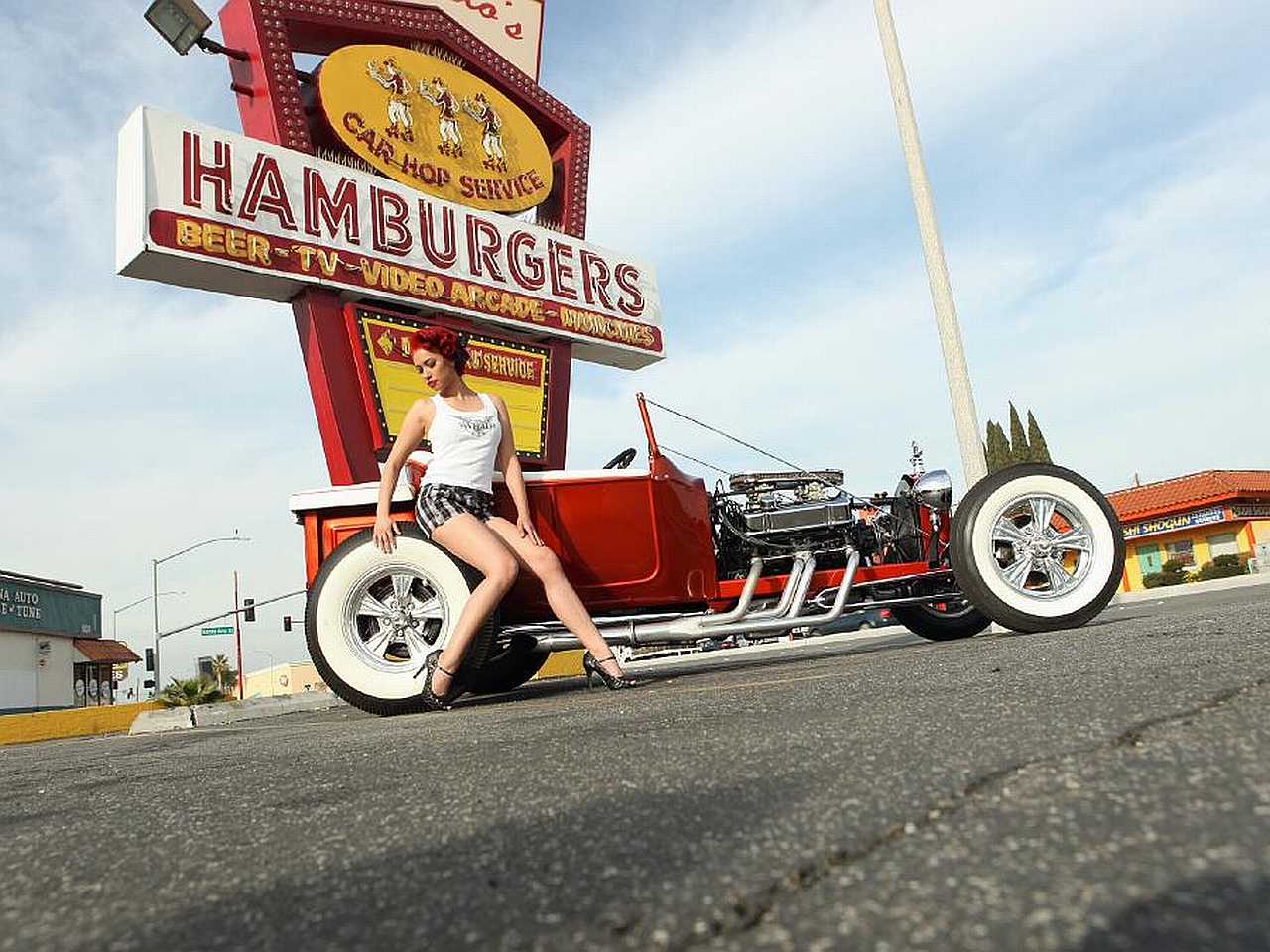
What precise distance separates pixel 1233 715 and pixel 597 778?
1.09 m

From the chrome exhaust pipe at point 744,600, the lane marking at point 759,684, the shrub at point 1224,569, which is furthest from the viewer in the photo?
the shrub at point 1224,569

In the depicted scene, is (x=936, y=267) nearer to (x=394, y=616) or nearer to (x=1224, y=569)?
(x=394, y=616)

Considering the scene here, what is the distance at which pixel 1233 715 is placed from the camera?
1604 millimetres

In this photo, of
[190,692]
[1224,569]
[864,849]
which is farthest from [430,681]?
[1224,569]

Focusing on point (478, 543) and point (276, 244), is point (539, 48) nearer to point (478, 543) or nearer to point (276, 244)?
point (276, 244)

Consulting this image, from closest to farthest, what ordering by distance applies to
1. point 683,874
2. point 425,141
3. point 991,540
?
point 683,874 < point 991,540 < point 425,141

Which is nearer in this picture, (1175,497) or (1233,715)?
(1233,715)

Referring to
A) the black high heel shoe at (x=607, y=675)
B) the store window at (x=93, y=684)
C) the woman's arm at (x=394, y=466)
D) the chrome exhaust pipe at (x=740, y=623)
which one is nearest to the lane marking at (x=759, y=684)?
the black high heel shoe at (x=607, y=675)

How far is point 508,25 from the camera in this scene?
1209 centimetres

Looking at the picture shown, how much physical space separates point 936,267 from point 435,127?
18.9 feet

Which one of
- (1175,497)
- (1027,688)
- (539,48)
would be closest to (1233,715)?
(1027,688)

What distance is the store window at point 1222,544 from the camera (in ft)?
96.6

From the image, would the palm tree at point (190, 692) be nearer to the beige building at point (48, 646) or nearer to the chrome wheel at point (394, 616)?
the chrome wheel at point (394, 616)

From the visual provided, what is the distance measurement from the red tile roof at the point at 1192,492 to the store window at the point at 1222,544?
128 cm
